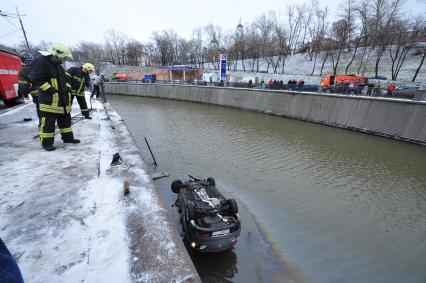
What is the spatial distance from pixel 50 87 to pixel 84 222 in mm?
3737

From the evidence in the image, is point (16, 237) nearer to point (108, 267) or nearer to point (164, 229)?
point (108, 267)

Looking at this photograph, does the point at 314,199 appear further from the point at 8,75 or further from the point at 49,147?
the point at 8,75

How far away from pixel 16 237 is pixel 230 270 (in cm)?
378

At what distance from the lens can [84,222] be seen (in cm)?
323

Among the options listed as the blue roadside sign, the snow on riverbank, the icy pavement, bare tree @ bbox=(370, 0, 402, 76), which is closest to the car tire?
the icy pavement

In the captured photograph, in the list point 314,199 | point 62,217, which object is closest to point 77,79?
point 62,217

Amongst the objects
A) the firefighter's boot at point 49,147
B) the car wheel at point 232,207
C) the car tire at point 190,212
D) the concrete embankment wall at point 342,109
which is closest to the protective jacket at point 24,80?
the firefighter's boot at point 49,147

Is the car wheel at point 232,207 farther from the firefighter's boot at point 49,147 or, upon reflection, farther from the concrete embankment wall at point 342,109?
the concrete embankment wall at point 342,109

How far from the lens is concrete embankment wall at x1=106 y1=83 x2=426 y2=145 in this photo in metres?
14.6

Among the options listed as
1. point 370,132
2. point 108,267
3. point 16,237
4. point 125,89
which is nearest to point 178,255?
point 108,267

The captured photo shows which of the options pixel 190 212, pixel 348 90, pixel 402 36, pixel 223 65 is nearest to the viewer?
pixel 190 212

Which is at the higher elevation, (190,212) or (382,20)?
(382,20)

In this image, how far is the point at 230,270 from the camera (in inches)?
196

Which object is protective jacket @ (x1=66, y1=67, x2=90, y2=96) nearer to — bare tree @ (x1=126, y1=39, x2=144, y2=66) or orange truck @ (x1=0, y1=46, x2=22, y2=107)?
orange truck @ (x1=0, y1=46, x2=22, y2=107)
